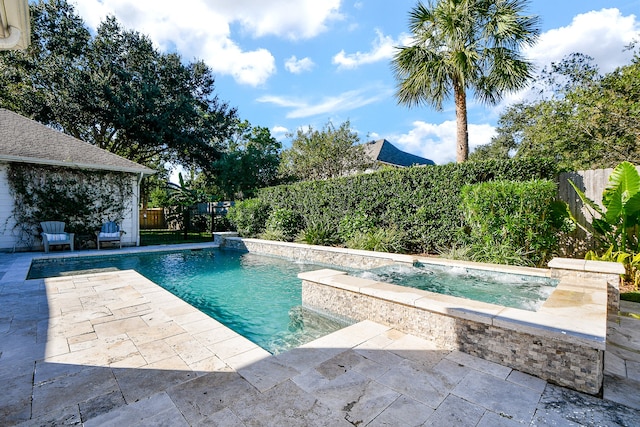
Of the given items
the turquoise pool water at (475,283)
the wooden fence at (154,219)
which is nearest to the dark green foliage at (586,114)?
the turquoise pool water at (475,283)

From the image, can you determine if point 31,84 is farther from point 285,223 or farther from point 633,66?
point 633,66

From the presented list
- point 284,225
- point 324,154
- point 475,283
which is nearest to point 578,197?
point 475,283

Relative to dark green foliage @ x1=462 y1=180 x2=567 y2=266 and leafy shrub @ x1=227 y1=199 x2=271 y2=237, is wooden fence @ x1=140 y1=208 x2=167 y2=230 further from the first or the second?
dark green foliage @ x1=462 y1=180 x2=567 y2=266

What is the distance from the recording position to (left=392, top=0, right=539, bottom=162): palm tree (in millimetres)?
9289

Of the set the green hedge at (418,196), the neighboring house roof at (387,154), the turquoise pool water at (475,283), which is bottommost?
the turquoise pool water at (475,283)

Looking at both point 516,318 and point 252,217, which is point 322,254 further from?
point 516,318

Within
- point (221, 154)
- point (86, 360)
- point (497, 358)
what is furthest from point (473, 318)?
point (221, 154)

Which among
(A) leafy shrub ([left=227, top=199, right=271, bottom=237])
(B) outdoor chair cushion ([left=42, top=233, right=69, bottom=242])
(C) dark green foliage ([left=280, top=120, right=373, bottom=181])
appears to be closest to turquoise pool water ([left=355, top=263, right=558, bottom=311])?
(A) leafy shrub ([left=227, top=199, right=271, bottom=237])

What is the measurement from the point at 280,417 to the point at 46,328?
11.5 ft

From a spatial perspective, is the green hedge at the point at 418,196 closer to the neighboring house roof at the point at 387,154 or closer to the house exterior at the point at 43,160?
the house exterior at the point at 43,160

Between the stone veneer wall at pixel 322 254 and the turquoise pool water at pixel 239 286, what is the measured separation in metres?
0.40

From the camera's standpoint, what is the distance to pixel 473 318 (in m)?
2.98

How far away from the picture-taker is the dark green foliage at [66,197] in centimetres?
1061

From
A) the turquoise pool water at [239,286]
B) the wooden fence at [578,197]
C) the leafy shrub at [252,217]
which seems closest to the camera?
the turquoise pool water at [239,286]
